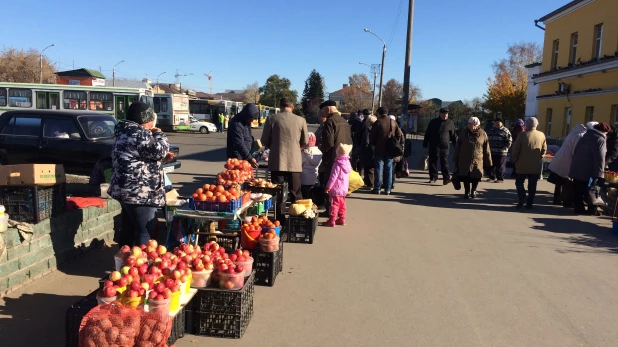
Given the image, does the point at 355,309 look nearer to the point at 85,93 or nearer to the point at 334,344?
the point at 334,344

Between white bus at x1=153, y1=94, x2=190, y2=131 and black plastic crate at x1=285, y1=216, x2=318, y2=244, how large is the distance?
27.9 m

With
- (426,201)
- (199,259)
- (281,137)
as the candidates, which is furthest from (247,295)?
(426,201)

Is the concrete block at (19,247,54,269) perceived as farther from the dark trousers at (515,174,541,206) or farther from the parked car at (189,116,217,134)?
the parked car at (189,116,217,134)

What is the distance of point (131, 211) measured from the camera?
4.84 meters

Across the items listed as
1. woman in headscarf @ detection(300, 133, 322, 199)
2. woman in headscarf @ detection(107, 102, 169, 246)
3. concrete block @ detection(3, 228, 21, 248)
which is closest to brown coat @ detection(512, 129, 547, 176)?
woman in headscarf @ detection(300, 133, 322, 199)

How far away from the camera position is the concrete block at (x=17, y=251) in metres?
4.47

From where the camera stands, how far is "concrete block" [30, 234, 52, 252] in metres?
4.81

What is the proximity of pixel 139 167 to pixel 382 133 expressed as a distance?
272 inches

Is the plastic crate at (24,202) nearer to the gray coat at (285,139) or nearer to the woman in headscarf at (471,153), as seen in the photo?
the gray coat at (285,139)

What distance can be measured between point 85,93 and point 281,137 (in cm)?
2052

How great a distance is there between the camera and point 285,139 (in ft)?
23.3

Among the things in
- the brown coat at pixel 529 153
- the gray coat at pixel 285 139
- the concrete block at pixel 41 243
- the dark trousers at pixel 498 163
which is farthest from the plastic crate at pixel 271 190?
the dark trousers at pixel 498 163

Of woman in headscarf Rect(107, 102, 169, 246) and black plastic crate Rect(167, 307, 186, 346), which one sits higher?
woman in headscarf Rect(107, 102, 169, 246)

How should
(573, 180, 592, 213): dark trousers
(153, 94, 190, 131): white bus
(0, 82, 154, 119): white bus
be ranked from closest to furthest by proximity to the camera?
(573, 180, 592, 213): dark trousers
(0, 82, 154, 119): white bus
(153, 94, 190, 131): white bus
